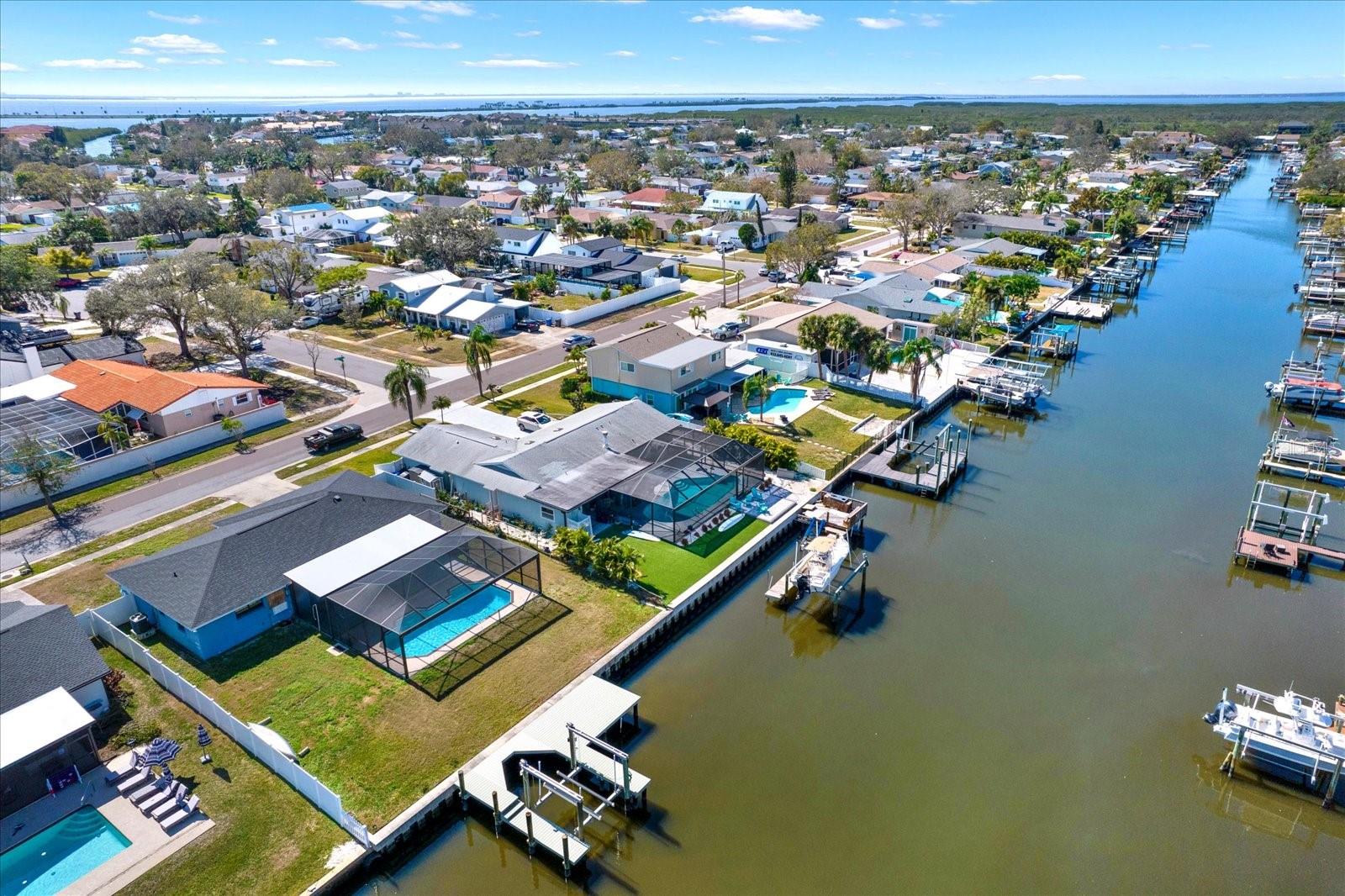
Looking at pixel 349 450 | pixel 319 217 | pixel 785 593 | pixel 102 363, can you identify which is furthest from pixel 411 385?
pixel 319 217

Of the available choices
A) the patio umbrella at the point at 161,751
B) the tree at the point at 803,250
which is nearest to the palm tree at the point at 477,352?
the patio umbrella at the point at 161,751

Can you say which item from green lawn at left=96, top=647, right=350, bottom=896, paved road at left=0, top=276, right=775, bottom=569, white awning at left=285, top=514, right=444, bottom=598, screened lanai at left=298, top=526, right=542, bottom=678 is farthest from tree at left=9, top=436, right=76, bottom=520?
screened lanai at left=298, top=526, right=542, bottom=678

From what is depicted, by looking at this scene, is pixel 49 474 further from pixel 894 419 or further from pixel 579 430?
pixel 894 419

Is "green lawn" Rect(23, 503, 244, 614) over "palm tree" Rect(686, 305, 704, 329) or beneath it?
beneath

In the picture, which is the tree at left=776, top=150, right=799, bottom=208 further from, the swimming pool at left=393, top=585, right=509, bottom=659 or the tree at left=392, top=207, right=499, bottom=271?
the swimming pool at left=393, top=585, right=509, bottom=659

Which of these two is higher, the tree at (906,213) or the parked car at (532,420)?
the tree at (906,213)

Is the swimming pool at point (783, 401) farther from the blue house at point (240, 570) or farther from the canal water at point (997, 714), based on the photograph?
the blue house at point (240, 570)

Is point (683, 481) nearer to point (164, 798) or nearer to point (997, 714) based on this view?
point (997, 714)
